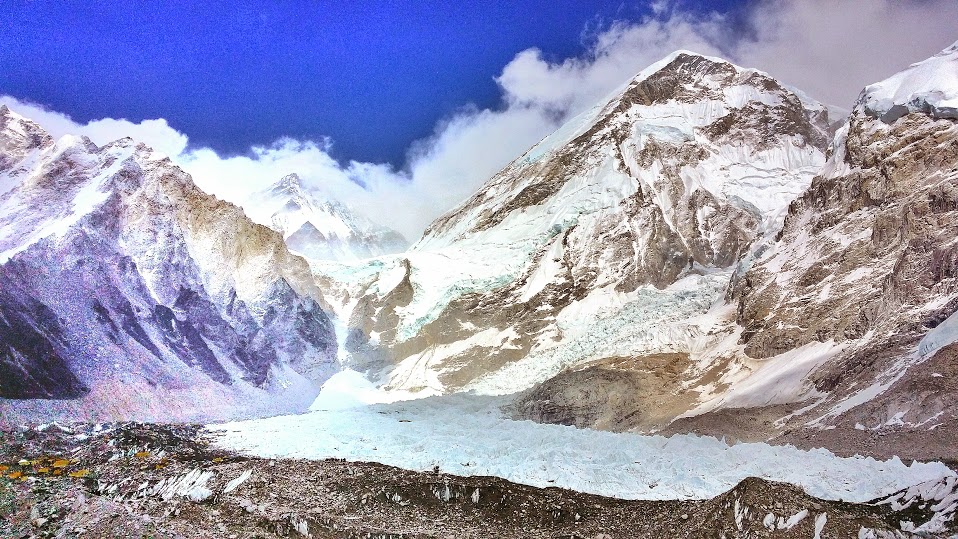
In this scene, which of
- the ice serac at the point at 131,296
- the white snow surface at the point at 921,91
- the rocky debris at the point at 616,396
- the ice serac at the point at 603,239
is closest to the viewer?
the ice serac at the point at 131,296

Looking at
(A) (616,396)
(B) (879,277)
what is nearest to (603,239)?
(A) (616,396)

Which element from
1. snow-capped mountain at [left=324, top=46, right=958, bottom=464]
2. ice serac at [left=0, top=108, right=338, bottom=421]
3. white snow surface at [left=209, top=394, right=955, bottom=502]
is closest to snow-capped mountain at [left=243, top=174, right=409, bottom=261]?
snow-capped mountain at [left=324, top=46, right=958, bottom=464]

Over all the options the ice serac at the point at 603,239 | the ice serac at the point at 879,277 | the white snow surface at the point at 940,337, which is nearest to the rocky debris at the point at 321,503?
the ice serac at the point at 879,277

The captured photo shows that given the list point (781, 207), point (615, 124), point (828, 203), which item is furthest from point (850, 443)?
point (615, 124)

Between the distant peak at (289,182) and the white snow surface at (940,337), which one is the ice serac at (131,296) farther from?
the distant peak at (289,182)

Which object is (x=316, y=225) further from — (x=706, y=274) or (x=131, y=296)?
(x=131, y=296)
